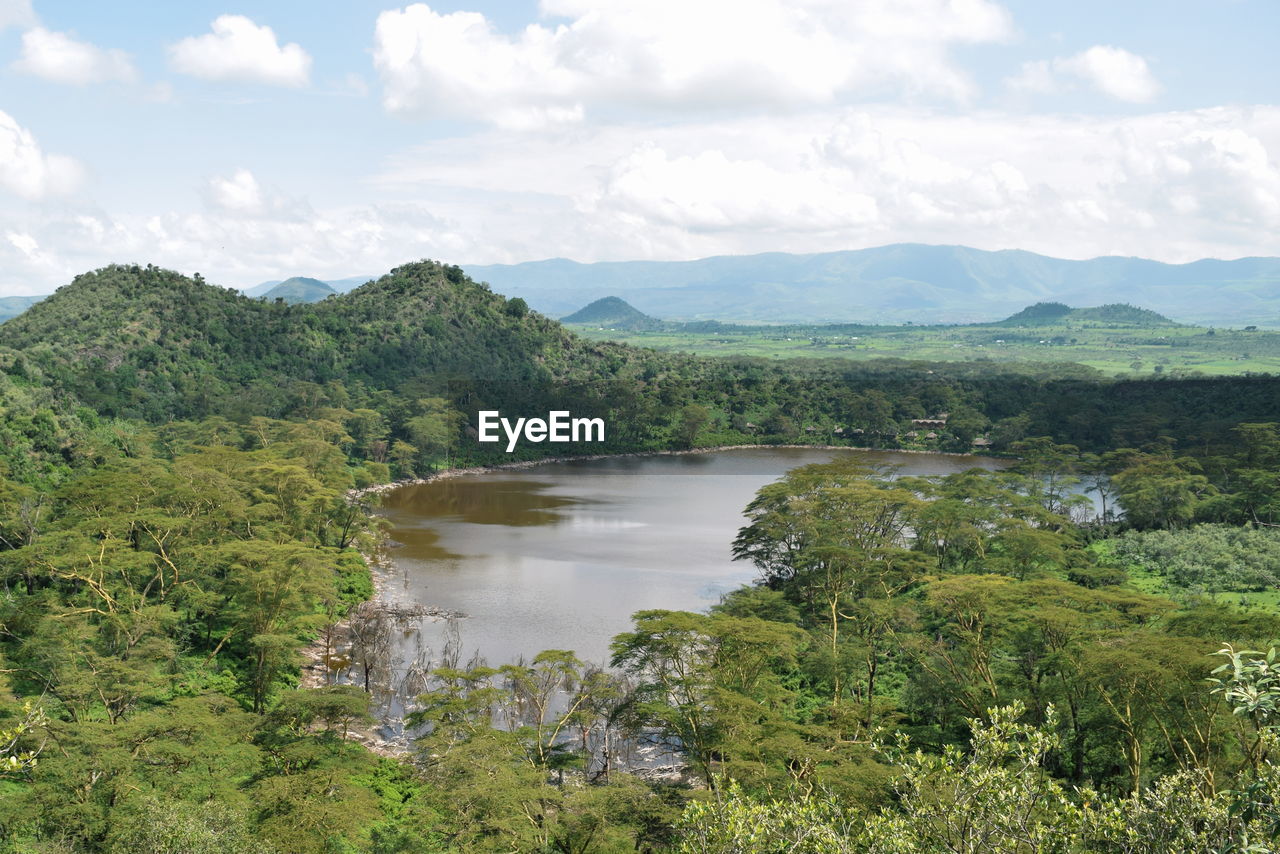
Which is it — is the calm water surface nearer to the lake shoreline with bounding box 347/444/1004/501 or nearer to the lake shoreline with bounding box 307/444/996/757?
the lake shoreline with bounding box 307/444/996/757

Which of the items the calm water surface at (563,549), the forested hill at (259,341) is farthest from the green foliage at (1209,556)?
the forested hill at (259,341)

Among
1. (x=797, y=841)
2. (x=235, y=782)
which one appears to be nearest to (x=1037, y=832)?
(x=797, y=841)

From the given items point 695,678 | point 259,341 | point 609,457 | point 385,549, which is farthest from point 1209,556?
point 259,341

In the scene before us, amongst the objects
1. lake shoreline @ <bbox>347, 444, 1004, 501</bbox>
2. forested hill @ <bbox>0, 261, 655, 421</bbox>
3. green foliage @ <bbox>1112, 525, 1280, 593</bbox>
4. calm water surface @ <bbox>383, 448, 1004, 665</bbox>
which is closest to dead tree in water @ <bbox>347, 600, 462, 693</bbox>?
calm water surface @ <bbox>383, 448, 1004, 665</bbox>

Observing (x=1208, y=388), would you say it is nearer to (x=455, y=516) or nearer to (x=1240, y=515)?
(x=1240, y=515)

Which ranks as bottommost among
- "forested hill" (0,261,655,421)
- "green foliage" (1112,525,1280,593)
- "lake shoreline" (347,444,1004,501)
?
"green foliage" (1112,525,1280,593)

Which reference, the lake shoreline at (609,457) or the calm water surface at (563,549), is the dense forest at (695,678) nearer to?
the calm water surface at (563,549)
